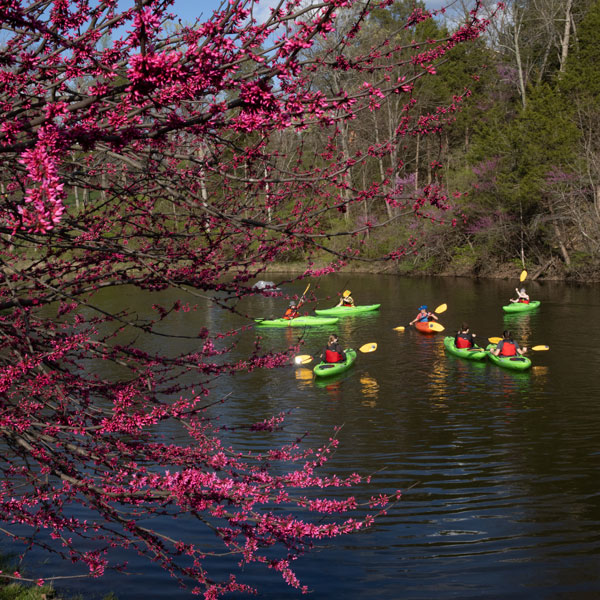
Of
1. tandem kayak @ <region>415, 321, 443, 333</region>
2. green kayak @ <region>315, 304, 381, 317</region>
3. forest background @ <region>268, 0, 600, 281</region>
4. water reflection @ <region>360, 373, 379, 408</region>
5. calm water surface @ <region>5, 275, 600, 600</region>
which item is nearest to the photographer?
calm water surface @ <region>5, 275, 600, 600</region>

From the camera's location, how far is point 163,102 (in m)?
3.33

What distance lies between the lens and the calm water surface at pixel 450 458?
7.88 metres

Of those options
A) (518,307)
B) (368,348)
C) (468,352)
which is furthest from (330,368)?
(518,307)

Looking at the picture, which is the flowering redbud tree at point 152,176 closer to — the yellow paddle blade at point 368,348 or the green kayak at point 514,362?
the green kayak at point 514,362

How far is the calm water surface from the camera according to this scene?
7.88 m

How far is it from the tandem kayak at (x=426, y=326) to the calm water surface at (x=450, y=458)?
430 mm

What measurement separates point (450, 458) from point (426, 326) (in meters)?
12.2

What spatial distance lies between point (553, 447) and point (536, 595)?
18.1 ft

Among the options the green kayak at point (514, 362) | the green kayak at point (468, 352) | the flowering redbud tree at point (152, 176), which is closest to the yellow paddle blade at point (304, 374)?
the green kayak at point (468, 352)

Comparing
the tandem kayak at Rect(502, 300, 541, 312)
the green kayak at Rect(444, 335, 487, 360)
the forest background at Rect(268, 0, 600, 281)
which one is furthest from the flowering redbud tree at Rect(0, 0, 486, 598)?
the forest background at Rect(268, 0, 600, 281)

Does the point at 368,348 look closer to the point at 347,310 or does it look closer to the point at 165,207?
the point at 347,310

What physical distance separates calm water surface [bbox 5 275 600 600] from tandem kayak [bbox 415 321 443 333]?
430 millimetres

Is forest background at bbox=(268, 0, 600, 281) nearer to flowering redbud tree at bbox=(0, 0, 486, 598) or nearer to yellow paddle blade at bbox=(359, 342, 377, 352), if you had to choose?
yellow paddle blade at bbox=(359, 342, 377, 352)

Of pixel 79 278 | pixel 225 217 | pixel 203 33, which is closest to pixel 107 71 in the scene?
pixel 203 33
